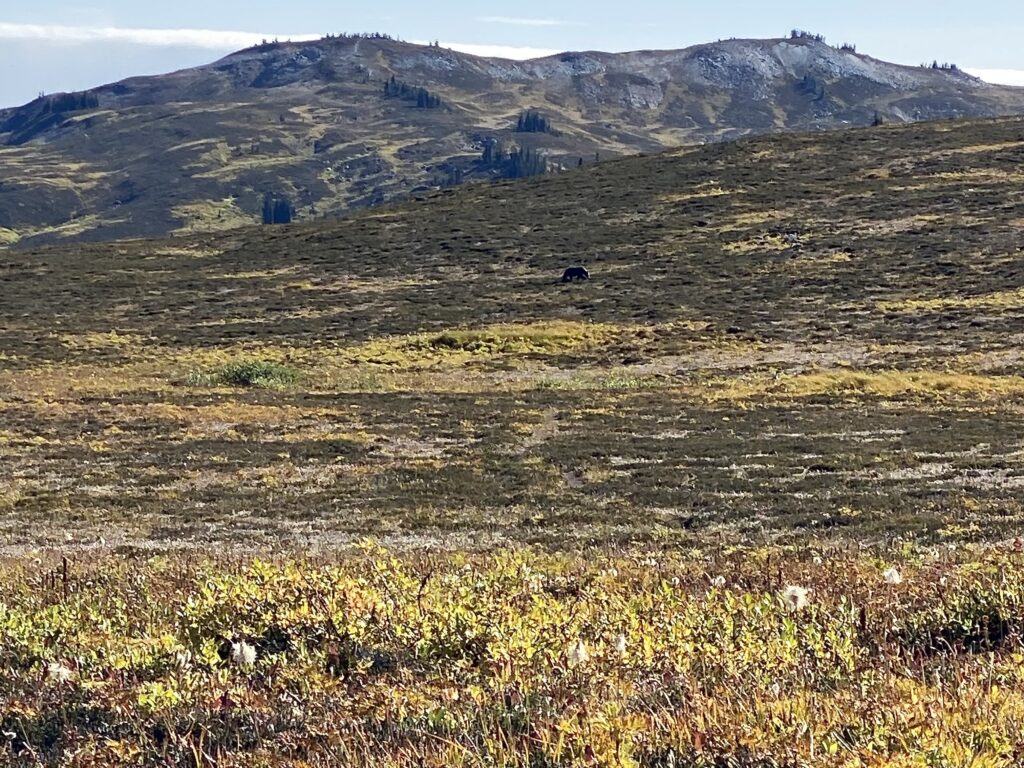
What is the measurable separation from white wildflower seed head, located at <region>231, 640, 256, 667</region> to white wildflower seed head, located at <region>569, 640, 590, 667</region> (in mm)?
1349

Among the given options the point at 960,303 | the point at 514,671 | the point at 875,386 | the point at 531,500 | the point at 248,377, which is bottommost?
the point at 248,377

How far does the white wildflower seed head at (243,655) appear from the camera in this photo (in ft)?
14.9

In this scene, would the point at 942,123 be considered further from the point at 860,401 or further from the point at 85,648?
the point at 85,648

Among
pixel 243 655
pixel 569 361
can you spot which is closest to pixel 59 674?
pixel 243 655

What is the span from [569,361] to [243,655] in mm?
48031

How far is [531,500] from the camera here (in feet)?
68.3

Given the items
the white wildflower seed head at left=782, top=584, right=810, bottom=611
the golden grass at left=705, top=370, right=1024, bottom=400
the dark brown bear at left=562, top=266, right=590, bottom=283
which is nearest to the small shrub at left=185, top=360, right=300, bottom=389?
the golden grass at left=705, top=370, right=1024, bottom=400

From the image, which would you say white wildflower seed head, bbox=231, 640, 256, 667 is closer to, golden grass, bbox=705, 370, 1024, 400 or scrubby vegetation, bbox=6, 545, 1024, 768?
scrubby vegetation, bbox=6, 545, 1024, 768

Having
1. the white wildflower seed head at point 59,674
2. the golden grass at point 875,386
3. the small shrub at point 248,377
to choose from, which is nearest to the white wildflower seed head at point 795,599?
the white wildflower seed head at point 59,674

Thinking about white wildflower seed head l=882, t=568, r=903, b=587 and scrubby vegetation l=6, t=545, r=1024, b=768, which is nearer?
scrubby vegetation l=6, t=545, r=1024, b=768

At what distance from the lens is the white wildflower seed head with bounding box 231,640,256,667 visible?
14.9 feet

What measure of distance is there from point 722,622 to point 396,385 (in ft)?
134

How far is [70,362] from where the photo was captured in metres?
52.8

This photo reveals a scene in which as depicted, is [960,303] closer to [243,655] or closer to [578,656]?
[578,656]
